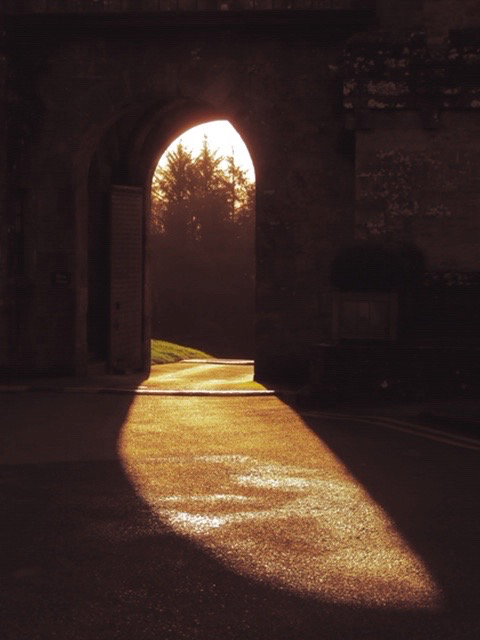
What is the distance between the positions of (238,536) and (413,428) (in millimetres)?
5602

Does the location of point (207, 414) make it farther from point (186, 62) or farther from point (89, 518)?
point (186, 62)

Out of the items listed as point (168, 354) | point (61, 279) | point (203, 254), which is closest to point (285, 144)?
point (61, 279)

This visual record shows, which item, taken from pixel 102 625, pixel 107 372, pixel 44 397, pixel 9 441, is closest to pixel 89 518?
pixel 102 625

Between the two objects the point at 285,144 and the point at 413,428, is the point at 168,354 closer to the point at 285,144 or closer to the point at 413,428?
the point at 285,144

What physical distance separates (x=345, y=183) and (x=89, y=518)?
1261 centimetres

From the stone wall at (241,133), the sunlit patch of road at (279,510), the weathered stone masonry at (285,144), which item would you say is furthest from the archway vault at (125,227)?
the sunlit patch of road at (279,510)

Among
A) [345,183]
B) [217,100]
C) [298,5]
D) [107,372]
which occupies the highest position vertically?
[298,5]

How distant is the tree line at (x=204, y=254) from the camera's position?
53.3 m

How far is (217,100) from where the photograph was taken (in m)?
19.2

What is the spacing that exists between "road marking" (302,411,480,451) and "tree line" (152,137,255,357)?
36.6 meters

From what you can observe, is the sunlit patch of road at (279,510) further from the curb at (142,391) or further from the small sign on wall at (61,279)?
the small sign on wall at (61,279)

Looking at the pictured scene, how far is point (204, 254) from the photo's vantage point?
58250 mm

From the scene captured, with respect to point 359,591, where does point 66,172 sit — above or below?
above

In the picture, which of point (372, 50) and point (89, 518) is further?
point (372, 50)
